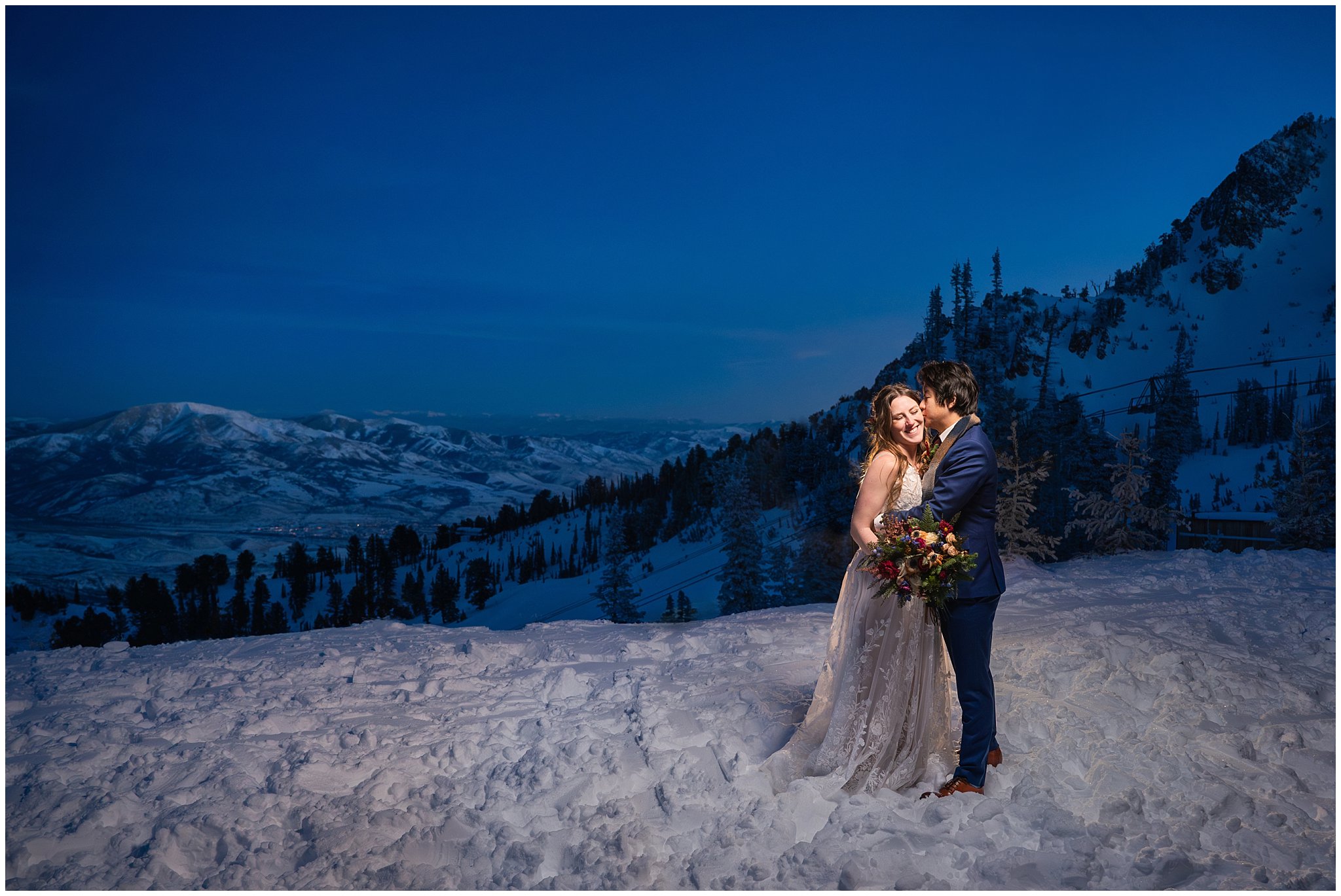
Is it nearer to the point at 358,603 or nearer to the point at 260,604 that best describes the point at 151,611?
the point at 260,604

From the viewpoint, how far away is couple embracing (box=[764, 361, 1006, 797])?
11.7 ft

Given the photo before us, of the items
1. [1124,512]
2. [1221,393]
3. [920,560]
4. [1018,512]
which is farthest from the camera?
[1221,393]

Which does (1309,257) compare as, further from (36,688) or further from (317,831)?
(36,688)

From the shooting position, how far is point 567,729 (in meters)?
4.86

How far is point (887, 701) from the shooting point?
12.2 feet

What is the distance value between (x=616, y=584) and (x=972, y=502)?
1497 cm

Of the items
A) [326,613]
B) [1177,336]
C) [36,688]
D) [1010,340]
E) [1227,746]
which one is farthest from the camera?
[326,613]

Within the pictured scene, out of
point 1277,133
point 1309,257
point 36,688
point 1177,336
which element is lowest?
point 36,688

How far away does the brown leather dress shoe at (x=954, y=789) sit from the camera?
141 inches

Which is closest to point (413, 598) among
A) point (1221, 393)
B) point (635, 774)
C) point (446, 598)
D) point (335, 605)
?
point (446, 598)

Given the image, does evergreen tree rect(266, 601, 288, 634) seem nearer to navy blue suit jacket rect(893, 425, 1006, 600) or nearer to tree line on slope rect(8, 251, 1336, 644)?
tree line on slope rect(8, 251, 1336, 644)

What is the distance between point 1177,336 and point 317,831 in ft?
67.3

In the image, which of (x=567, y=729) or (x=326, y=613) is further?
(x=326, y=613)

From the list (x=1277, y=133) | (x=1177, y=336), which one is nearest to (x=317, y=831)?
(x=1177, y=336)
